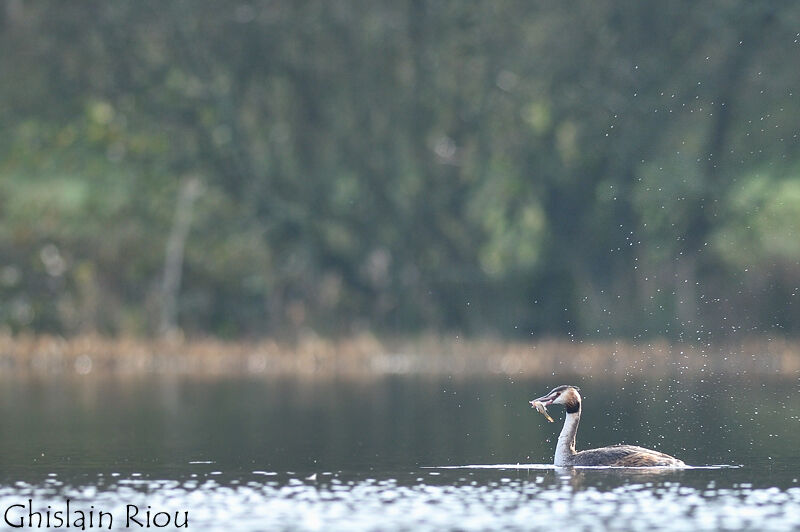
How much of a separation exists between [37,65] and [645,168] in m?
20.1

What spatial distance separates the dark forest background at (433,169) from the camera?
55625 mm

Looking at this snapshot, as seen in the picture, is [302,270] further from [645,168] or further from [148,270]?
[645,168]

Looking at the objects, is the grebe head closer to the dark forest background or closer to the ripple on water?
the ripple on water

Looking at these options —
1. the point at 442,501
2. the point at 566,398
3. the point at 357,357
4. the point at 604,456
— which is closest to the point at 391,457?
the point at 566,398

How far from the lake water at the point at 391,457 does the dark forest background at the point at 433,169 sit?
14.2 m

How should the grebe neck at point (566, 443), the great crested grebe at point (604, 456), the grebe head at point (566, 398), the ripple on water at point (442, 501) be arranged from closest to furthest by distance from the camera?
1. the ripple on water at point (442, 501)
2. the great crested grebe at point (604, 456)
3. the grebe neck at point (566, 443)
4. the grebe head at point (566, 398)

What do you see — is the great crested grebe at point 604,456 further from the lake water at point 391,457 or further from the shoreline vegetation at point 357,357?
the shoreline vegetation at point 357,357

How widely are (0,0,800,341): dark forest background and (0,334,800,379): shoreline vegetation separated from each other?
249 centimetres

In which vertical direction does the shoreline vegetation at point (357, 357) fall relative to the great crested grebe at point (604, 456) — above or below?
above

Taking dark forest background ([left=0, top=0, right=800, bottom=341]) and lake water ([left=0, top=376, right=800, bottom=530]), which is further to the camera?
dark forest background ([left=0, top=0, right=800, bottom=341])

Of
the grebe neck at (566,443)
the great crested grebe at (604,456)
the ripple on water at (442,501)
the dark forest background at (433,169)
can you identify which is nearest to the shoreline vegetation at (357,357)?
the dark forest background at (433,169)

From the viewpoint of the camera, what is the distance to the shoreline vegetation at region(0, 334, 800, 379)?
159 feet

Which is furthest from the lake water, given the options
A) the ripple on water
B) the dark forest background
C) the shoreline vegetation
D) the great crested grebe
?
the dark forest background

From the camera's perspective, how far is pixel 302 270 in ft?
188
